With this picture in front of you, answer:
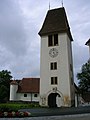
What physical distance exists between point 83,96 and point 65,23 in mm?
20271

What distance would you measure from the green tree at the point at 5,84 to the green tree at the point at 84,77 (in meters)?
20.6

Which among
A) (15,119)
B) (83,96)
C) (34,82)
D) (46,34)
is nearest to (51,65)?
(46,34)

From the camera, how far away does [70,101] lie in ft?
127

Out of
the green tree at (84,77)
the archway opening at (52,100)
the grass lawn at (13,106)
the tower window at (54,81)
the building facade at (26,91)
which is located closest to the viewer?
the grass lawn at (13,106)

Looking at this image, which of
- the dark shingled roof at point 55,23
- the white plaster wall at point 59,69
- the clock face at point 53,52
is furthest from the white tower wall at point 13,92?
the clock face at point 53,52

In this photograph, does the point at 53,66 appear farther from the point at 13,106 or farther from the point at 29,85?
the point at 29,85

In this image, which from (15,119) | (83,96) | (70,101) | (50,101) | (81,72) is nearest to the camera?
(15,119)

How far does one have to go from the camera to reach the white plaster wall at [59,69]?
39250 millimetres

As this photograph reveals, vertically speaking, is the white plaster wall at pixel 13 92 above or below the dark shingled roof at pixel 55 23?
below

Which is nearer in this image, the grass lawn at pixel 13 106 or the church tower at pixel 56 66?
the grass lawn at pixel 13 106

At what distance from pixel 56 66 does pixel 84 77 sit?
69.3 feet

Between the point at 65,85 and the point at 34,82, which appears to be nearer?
the point at 65,85

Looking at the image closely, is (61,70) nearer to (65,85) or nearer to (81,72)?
(65,85)

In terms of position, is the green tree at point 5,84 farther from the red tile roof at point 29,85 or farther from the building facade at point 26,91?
the red tile roof at point 29,85
